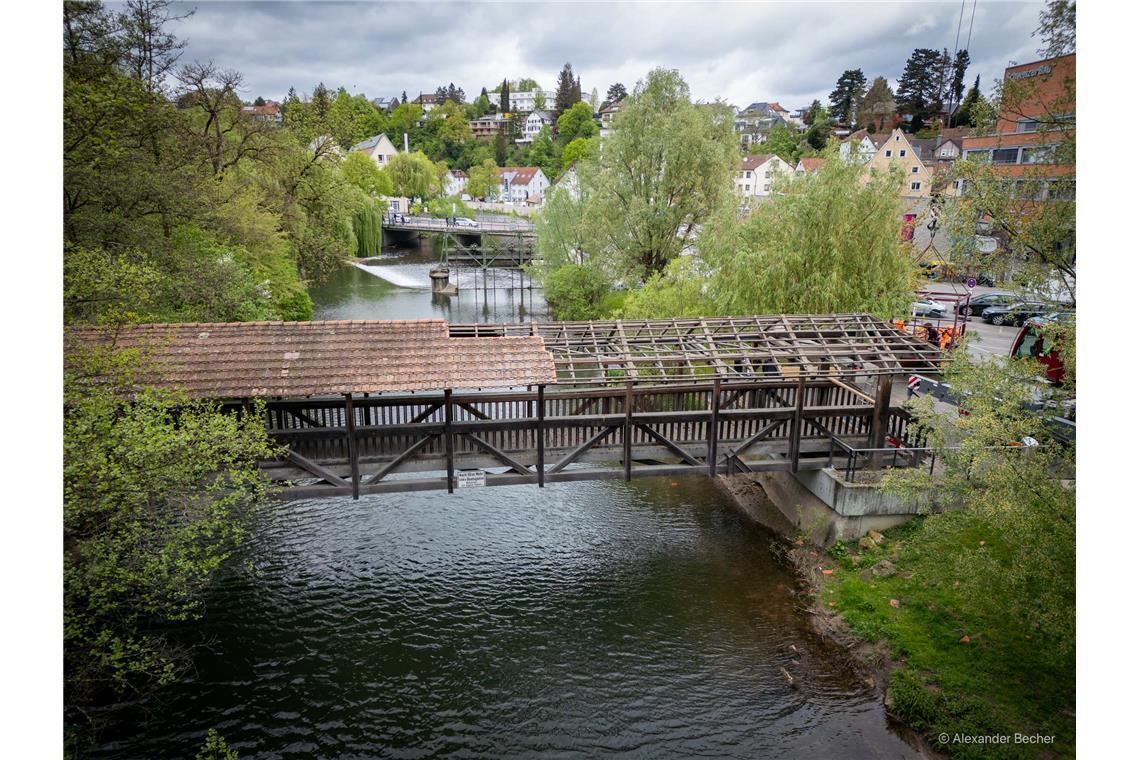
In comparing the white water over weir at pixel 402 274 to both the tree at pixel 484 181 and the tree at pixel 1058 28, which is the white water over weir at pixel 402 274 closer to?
the tree at pixel 1058 28

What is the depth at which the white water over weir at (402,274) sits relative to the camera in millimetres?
52500

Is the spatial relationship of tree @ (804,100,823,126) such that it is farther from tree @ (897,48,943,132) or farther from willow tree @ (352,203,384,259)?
willow tree @ (352,203,384,259)

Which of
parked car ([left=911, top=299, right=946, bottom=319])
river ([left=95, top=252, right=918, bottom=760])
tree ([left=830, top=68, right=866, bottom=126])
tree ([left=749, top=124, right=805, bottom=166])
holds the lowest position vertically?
river ([left=95, top=252, right=918, bottom=760])

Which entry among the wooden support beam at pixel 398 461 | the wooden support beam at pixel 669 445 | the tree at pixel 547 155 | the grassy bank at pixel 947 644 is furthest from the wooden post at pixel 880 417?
the tree at pixel 547 155

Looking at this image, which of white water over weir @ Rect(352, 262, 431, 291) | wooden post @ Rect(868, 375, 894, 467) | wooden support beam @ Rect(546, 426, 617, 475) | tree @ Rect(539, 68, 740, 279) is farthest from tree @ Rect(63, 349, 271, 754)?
white water over weir @ Rect(352, 262, 431, 291)

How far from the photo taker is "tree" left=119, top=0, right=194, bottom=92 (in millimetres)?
16531

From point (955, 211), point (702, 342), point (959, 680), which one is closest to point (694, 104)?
point (702, 342)

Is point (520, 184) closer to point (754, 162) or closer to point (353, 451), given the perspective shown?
point (754, 162)

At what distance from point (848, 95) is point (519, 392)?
91219 mm

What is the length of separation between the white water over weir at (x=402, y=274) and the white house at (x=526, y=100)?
133 m

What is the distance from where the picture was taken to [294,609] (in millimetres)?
13438

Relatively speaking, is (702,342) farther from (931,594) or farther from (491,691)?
(491,691)

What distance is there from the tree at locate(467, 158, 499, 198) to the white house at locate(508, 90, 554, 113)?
271 feet

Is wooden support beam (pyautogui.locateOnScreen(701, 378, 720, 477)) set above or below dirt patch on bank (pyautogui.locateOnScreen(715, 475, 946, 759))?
above
